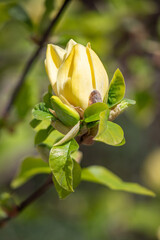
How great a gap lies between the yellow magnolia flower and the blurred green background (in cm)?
35

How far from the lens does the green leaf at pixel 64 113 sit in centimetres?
40

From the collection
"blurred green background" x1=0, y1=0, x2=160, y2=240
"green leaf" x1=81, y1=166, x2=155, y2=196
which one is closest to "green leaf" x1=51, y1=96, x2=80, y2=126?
"green leaf" x1=81, y1=166, x2=155, y2=196

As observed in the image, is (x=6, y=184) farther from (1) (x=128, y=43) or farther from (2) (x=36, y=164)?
(2) (x=36, y=164)

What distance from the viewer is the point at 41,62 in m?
1.46

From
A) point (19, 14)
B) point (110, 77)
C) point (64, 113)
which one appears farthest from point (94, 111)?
point (110, 77)

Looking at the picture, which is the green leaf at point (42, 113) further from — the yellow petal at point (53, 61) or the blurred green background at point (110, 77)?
the blurred green background at point (110, 77)

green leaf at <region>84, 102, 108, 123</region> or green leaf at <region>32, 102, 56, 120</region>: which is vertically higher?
green leaf at <region>32, 102, 56, 120</region>

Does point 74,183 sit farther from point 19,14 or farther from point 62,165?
point 19,14

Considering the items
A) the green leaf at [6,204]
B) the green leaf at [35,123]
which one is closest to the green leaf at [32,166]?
the green leaf at [6,204]

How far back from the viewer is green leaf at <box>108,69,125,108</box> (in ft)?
1.39

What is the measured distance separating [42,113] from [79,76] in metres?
0.06

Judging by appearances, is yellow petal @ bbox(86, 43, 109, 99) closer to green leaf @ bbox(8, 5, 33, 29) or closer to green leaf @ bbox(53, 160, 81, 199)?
green leaf @ bbox(53, 160, 81, 199)

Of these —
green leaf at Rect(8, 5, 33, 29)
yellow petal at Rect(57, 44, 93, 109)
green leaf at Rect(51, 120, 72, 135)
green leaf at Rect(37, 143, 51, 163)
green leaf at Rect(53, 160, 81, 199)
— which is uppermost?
green leaf at Rect(8, 5, 33, 29)

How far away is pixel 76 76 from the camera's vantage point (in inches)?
16.1
